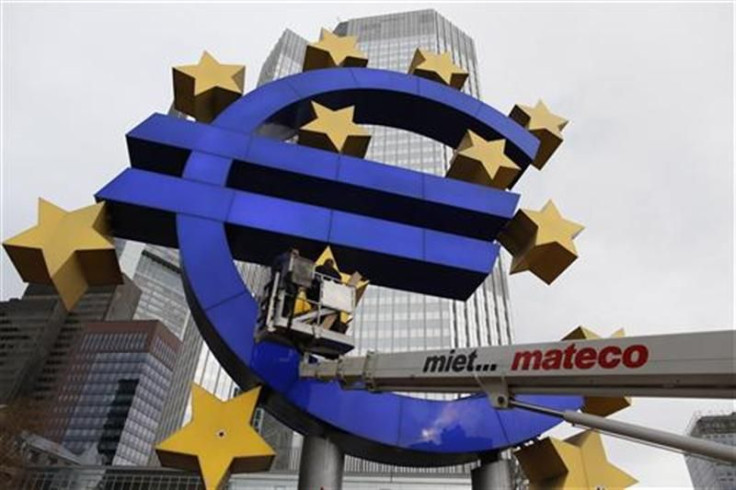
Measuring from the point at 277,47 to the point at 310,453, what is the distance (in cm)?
14230

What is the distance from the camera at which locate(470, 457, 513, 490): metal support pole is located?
26.4 ft

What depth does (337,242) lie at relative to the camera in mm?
8250

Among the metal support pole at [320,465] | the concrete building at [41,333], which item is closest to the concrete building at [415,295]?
the metal support pole at [320,465]

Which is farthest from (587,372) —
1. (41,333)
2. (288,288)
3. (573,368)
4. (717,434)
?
(41,333)

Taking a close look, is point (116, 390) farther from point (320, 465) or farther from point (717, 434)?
point (320, 465)

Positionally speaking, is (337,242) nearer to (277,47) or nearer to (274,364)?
(274,364)

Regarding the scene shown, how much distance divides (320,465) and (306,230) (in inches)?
140

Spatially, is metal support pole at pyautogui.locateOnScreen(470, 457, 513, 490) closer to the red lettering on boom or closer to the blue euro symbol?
the blue euro symbol

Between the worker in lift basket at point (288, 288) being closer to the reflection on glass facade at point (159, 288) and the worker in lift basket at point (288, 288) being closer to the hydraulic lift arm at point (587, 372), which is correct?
the hydraulic lift arm at point (587, 372)

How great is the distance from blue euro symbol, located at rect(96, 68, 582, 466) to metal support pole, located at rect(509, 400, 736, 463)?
341cm

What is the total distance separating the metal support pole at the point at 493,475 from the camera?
8047 mm

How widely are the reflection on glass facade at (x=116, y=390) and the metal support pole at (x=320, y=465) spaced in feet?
416

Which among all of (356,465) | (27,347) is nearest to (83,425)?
(27,347)

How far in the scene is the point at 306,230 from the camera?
325 inches
